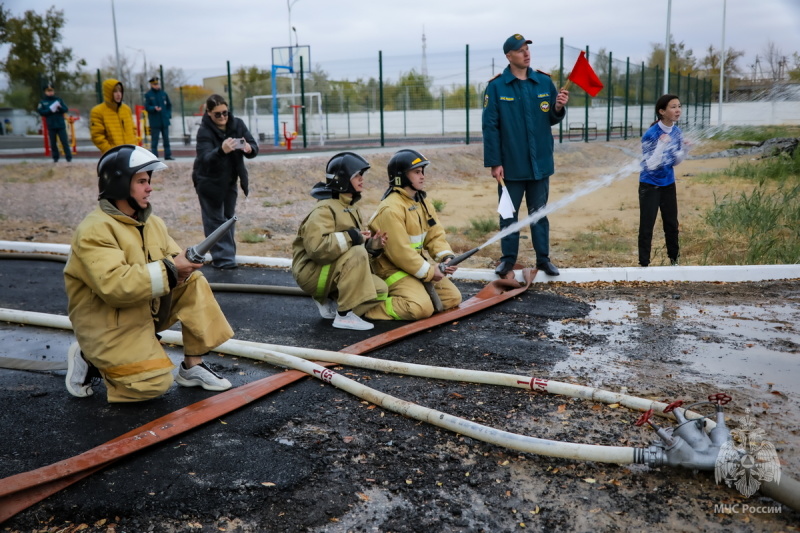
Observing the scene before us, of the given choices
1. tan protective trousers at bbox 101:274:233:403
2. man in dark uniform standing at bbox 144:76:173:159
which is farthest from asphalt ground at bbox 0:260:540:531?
man in dark uniform standing at bbox 144:76:173:159

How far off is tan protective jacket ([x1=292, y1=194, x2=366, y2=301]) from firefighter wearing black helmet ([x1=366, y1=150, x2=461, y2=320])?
33 cm

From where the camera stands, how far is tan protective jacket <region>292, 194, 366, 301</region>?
598cm

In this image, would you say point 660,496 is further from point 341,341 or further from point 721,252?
point 721,252

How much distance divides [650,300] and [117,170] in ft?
16.2

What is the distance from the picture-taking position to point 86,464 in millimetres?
3428

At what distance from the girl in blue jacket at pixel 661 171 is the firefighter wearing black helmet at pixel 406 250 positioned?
8.72ft

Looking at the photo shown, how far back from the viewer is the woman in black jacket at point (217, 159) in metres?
8.34

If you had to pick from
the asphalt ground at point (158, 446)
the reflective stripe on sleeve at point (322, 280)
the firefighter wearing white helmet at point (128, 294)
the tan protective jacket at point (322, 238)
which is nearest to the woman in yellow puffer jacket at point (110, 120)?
the asphalt ground at point (158, 446)

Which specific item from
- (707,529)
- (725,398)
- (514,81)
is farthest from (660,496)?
(514,81)

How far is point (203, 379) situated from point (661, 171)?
18.2ft

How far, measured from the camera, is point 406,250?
6297mm

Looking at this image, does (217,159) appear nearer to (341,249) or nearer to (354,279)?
Result: (341,249)

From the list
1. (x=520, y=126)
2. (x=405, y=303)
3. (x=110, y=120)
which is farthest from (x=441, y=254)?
(x=110, y=120)

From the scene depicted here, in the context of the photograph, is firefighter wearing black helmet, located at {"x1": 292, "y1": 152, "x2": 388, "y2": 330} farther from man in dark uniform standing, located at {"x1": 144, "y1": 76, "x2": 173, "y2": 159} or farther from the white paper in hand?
man in dark uniform standing, located at {"x1": 144, "y1": 76, "x2": 173, "y2": 159}
